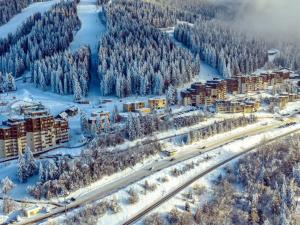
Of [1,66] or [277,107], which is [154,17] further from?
[277,107]

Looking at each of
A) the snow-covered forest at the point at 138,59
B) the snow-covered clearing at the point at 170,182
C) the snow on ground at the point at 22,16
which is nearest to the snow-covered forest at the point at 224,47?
the snow-covered forest at the point at 138,59

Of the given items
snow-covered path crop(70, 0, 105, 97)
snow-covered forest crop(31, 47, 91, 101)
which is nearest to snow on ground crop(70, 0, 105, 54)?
snow-covered path crop(70, 0, 105, 97)

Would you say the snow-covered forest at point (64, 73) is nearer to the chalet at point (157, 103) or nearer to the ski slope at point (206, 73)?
the chalet at point (157, 103)

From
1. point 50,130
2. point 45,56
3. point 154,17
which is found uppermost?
point 154,17

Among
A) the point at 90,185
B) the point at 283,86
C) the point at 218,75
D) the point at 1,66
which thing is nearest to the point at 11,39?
the point at 1,66

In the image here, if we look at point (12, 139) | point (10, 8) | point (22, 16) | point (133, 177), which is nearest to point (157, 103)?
point (12, 139)

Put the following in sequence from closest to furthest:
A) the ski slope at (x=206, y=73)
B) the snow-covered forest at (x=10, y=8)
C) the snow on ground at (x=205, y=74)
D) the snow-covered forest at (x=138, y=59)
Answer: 1. the snow-covered forest at (x=138, y=59)
2. the snow on ground at (x=205, y=74)
3. the ski slope at (x=206, y=73)
4. the snow-covered forest at (x=10, y=8)

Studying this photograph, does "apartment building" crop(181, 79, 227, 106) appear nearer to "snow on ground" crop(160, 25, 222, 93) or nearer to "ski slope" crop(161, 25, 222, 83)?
"snow on ground" crop(160, 25, 222, 93)
